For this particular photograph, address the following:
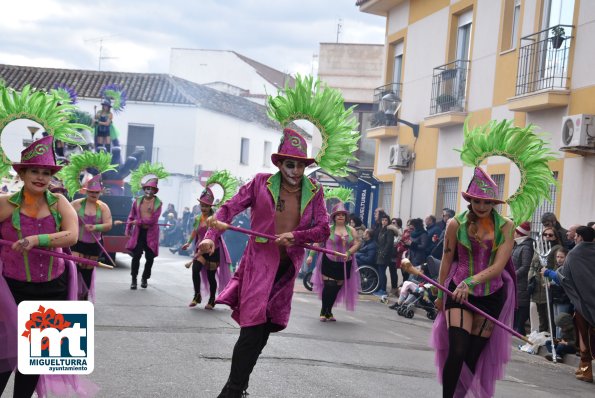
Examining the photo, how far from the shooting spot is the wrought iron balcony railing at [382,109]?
2609 centimetres

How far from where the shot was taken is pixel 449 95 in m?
22.4

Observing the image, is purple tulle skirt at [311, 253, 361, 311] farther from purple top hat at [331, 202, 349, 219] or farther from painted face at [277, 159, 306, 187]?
painted face at [277, 159, 306, 187]

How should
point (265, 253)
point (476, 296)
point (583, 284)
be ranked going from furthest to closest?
point (583, 284) → point (476, 296) → point (265, 253)

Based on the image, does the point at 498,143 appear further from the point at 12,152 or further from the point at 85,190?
the point at 12,152

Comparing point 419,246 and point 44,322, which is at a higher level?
point 44,322

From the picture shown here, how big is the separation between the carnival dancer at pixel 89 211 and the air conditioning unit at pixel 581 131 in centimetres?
738

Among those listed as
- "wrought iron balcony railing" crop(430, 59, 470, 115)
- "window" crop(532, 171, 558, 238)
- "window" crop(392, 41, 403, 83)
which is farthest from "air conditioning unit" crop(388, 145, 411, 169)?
"window" crop(532, 171, 558, 238)

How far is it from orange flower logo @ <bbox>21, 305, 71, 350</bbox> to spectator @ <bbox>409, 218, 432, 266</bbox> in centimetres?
1326

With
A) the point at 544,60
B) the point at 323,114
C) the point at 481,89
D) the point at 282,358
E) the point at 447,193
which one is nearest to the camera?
the point at 323,114

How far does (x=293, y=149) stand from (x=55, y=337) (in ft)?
7.34

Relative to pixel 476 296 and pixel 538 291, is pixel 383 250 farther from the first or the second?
pixel 476 296

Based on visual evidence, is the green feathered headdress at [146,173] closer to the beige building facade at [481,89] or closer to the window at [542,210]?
the beige building facade at [481,89]

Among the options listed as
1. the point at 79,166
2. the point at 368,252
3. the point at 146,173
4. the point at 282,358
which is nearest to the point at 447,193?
the point at 368,252

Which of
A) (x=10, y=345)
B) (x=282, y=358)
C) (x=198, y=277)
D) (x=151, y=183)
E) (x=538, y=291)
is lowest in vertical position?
(x=282, y=358)
